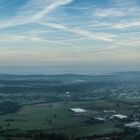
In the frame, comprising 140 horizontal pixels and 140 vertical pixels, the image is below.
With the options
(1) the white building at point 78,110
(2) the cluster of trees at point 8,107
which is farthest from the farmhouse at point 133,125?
(2) the cluster of trees at point 8,107

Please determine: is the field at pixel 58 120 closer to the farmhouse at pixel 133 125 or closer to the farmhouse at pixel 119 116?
the farmhouse at pixel 133 125

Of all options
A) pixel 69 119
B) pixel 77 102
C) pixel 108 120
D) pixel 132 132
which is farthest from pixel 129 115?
pixel 77 102

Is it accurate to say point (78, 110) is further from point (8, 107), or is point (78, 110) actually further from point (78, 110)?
point (8, 107)

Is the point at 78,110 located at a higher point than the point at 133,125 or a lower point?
higher

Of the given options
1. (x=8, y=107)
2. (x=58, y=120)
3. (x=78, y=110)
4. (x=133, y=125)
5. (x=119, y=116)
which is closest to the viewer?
(x=133, y=125)

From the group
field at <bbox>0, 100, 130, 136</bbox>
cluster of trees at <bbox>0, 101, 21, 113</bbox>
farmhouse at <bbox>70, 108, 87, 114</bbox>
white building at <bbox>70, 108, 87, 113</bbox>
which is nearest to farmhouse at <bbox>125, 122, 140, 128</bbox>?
field at <bbox>0, 100, 130, 136</bbox>

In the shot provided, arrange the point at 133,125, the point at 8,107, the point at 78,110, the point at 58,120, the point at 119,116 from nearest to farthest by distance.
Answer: the point at 133,125
the point at 58,120
the point at 119,116
the point at 78,110
the point at 8,107

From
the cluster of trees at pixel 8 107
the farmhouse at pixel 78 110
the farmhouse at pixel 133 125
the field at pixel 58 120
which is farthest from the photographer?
the cluster of trees at pixel 8 107

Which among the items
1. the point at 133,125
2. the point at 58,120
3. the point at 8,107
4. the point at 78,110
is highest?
the point at 8,107

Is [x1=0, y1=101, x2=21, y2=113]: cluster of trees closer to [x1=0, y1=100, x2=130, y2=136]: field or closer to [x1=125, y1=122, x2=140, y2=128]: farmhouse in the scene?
[x1=0, y1=100, x2=130, y2=136]: field

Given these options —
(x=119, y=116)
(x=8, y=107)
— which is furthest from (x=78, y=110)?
(x=8, y=107)

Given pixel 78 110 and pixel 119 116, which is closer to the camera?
pixel 119 116
